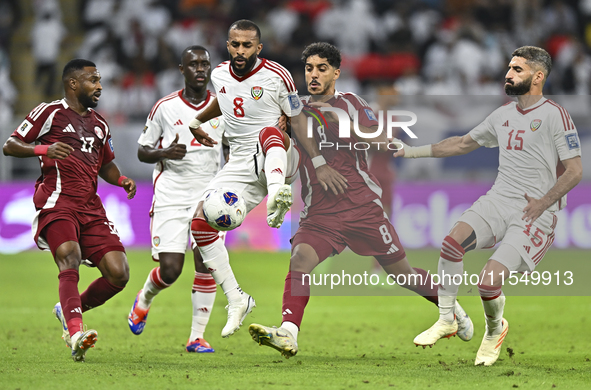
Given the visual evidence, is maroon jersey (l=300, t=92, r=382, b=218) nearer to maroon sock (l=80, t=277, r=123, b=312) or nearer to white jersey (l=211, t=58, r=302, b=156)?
white jersey (l=211, t=58, r=302, b=156)

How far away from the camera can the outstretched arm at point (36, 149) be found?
5.79 m

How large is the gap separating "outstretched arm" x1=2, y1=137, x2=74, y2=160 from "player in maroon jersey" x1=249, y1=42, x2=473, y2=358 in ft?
6.10

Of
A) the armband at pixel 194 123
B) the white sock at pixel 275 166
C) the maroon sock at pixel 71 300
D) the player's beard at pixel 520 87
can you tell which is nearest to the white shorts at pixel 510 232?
the player's beard at pixel 520 87

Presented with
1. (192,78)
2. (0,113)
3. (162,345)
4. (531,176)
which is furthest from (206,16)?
(531,176)

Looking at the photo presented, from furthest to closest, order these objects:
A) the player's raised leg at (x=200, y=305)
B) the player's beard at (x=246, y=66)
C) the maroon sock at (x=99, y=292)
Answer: the player's raised leg at (x=200, y=305)
the maroon sock at (x=99, y=292)
the player's beard at (x=246, y=66)

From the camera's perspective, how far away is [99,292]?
20.7 feet

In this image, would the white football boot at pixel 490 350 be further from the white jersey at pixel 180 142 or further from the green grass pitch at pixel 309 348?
the white jersey at pixel 180 142

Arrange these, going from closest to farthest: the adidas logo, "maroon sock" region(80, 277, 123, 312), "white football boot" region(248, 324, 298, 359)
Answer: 1. "white football boot" region(248, 324, 298, 359)
2. the adidas logo
3. "maroon sock" region(80, 277, 123, 312)

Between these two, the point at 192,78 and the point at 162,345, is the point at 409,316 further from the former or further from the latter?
the point at 192,78

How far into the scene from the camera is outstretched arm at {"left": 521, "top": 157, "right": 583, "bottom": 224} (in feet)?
18.0

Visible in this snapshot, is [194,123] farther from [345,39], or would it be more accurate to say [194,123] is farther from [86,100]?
[345,39]

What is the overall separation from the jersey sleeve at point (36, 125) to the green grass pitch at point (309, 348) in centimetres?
172

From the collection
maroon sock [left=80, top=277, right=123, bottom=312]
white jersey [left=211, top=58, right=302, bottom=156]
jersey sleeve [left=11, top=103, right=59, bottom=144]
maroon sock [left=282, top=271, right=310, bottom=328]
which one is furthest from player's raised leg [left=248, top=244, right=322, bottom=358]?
jersey sleeve [left=11, top=103, right=59, bottom=144]

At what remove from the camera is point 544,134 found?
18.4ft
